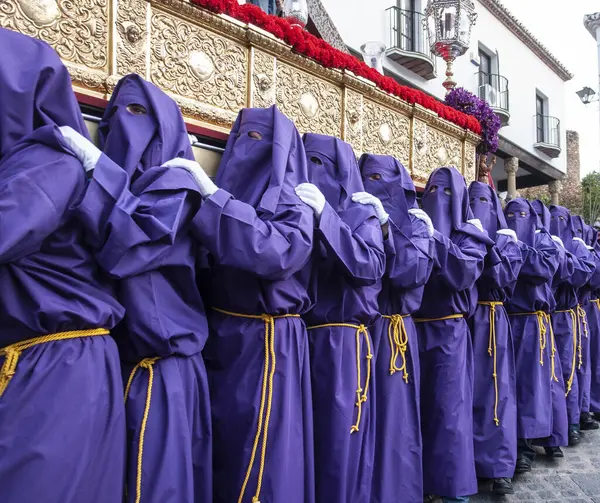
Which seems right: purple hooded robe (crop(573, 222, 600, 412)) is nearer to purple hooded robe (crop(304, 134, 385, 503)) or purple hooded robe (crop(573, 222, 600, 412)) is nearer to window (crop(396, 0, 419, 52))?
purple hooded robe (crop(304, 134, 385, 503))

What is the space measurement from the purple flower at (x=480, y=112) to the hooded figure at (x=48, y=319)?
5.14 m

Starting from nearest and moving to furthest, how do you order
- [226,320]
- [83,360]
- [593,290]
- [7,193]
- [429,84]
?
[7,193], [83,360], [226,320], [593,290], [429,84]

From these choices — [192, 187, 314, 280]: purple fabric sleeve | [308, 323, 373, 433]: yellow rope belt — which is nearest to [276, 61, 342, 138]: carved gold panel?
[308, 323, 373, 433]: yellow rope belt

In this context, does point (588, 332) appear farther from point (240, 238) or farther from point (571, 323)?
point (240, 238)

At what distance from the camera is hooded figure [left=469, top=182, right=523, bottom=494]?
12.9 ft

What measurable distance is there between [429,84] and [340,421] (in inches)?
490

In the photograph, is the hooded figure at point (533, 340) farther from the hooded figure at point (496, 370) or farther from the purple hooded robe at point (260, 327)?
the purple hooded robe at point (260, 327)

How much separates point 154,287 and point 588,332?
5.11 metres

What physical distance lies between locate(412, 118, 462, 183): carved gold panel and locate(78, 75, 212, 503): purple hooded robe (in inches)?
130

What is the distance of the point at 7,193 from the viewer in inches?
70.6

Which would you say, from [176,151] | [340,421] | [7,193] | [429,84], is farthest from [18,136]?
[429,84]

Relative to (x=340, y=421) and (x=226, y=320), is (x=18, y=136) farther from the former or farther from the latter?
(x=340, y=421)

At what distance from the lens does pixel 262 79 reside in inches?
154

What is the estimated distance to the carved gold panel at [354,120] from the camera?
459 cm
